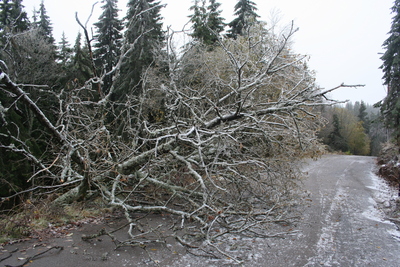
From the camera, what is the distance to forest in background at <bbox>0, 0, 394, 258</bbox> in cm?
500

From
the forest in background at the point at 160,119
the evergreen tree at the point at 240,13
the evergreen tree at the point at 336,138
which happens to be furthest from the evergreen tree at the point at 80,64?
the evergreen tree at the point at 336,138

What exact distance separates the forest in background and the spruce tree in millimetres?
1370

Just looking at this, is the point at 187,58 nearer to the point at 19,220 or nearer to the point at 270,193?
the point at 270,193

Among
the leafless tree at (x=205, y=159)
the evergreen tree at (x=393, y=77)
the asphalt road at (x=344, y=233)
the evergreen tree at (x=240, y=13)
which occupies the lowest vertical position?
the asphalt road at (x=344, y=233)

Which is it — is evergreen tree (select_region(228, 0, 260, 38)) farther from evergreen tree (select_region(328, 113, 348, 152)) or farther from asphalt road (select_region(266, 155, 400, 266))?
evergreen tree (select_region(328, 113, 348, 152))

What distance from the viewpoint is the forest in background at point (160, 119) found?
5.00 meters

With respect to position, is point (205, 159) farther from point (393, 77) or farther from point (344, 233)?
point (393, 77)

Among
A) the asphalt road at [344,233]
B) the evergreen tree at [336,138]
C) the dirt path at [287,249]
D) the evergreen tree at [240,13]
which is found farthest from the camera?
the evergreen tree at [336,138]

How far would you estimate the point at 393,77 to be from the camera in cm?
1800

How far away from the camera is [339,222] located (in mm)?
6160

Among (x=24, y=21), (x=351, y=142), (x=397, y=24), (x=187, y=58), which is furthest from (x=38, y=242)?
(x=351, y=142)

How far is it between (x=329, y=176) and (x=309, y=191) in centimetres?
444

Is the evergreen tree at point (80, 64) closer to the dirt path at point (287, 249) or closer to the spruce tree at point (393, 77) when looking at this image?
the dirt path at point (287, 249)

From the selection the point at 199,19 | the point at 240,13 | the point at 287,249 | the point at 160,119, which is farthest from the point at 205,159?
the point at 240,13
